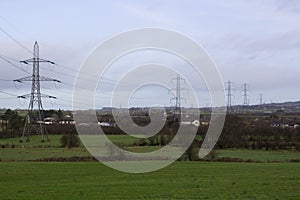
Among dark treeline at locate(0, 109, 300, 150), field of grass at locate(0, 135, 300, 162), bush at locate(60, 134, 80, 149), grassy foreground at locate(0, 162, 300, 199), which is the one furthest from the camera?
bush at locate(60, 134, 80, 149)

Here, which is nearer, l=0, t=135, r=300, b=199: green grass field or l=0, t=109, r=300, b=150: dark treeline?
l=0, t=135, r=300, b=199: green grass field

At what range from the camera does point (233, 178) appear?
35.2 metres

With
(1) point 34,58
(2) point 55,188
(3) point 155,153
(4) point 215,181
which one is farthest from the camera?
(1) point 34,58

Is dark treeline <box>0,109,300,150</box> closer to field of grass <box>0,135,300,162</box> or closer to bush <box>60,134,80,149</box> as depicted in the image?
field of grass <box>0,135,300,162</box>

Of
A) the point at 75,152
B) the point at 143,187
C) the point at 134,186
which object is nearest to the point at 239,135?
the point at 75,152

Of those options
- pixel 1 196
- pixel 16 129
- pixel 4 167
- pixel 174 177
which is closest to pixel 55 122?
pixel 16 129

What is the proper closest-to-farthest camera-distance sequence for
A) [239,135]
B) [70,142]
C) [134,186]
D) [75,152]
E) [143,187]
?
[143,187], [134,186], [75,152], [70,142], [239,135]

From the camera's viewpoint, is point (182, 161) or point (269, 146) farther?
point (269, 146)

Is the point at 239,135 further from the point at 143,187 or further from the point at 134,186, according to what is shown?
the point at 143,187

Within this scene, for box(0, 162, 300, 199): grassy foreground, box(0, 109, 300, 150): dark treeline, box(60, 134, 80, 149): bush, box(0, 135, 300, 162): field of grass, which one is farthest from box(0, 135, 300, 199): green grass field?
box(60, 134, 80, 149): bush

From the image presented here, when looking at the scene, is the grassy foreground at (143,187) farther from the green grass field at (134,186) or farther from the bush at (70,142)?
the bush at (70,142)

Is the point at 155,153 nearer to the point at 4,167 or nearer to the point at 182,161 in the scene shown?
the point at 182,161

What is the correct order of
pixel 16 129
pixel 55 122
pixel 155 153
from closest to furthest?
pixel 155 153 < pixel 16 129 < pixel 55 122

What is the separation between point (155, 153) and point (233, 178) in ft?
83.4
